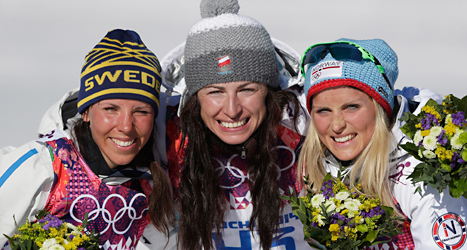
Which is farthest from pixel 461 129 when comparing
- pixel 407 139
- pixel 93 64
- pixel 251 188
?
pixel 93 64

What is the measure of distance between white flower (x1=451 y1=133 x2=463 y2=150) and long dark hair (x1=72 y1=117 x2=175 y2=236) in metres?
2.34

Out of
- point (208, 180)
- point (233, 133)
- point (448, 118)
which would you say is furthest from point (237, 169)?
point (448, 118)

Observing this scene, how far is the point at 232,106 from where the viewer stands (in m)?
4.31

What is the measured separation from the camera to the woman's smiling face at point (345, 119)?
4.10 metres

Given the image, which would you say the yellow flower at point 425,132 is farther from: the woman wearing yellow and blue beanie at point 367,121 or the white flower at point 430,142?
the woman wearing yellow and blue beanie at point 367,121

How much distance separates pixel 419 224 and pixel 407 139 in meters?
0.66

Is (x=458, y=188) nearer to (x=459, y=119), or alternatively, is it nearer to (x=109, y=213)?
(x=459, y=119)

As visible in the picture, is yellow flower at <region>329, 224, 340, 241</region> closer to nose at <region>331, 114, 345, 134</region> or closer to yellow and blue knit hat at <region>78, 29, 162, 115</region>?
nose at <region>331, 114, 345, 134</region>

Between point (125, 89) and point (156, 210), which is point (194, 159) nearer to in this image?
point (156, 210)

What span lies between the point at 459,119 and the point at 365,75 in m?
0.77

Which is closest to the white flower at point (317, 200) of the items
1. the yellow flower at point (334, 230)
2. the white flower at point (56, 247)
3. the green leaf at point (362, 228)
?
the yellow flower at point (334, 230)

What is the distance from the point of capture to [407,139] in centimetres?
410

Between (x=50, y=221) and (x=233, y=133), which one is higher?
(x=233, y=133)

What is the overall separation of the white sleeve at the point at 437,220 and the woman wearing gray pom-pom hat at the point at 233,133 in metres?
1.22
